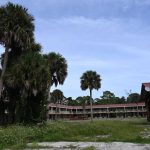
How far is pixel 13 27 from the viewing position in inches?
1421

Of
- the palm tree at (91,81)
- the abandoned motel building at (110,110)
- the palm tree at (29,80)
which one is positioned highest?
the palm tree at (91,81)

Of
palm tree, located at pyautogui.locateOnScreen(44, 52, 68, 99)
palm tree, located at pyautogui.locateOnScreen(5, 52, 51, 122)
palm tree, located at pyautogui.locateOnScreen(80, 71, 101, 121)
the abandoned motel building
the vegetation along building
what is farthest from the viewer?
the vegetation along building

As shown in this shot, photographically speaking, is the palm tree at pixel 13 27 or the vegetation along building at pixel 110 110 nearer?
the palm tree at pixel 13 27

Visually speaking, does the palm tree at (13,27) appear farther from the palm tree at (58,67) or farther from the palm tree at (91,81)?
the palm tree at (91,81)

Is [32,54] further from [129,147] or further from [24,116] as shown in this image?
[129,147]

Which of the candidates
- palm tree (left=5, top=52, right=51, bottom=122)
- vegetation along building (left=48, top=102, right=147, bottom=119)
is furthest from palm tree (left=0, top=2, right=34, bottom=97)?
vegetation along building (left=48, top=102, right=147, bottom=119)

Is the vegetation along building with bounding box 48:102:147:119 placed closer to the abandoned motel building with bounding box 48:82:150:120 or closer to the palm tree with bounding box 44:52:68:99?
the abandoned motel building with bounding box 48:82:150:120

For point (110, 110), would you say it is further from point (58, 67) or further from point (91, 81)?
point (58, 67)

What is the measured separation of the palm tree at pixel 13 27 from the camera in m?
35.7

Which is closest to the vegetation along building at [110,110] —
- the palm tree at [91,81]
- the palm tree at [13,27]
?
the palm tree at [91,81]

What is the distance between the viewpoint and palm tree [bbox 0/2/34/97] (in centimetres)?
3572

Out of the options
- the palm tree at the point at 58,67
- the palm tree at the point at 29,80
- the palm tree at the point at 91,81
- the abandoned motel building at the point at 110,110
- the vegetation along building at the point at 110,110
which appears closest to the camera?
the palm tree at the point at 29,80

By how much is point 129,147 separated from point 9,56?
984 inches

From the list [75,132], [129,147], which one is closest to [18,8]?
[75,132]
